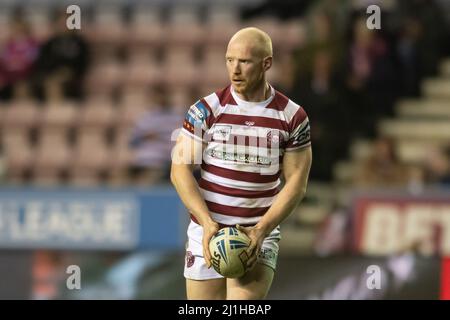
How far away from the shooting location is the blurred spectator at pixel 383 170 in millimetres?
11086

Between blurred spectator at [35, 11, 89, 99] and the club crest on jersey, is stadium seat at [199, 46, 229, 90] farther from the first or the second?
the club crest on jersey

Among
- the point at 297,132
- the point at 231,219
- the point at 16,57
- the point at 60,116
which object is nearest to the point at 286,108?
the point at 297,132

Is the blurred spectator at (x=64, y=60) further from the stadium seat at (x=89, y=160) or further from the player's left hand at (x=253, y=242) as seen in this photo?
the player's left hand at (x=253, y=242)

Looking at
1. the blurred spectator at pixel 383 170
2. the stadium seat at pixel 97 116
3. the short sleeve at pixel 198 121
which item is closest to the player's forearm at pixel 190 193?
the short sleeve at pixel 198 121

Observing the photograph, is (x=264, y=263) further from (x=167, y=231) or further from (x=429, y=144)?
(x=429, y=144)

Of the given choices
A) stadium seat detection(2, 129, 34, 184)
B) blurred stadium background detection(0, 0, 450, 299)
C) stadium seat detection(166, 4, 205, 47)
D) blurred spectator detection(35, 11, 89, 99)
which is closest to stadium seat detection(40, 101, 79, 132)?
blurred stadium background detection(0, 0, 450, 299)

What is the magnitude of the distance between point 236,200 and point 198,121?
1.36ft

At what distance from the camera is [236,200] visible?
5.80 meters

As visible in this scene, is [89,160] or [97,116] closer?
[89,160]

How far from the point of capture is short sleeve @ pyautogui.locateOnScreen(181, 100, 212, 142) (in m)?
5.71

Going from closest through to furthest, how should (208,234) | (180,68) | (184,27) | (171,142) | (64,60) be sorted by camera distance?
(208,234), (171,142), (64,60), (180,68), (184,27)

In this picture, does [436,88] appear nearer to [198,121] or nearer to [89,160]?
[89,160]

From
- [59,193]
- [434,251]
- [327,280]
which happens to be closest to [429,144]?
[434,251]

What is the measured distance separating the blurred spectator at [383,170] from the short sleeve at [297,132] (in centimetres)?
530
